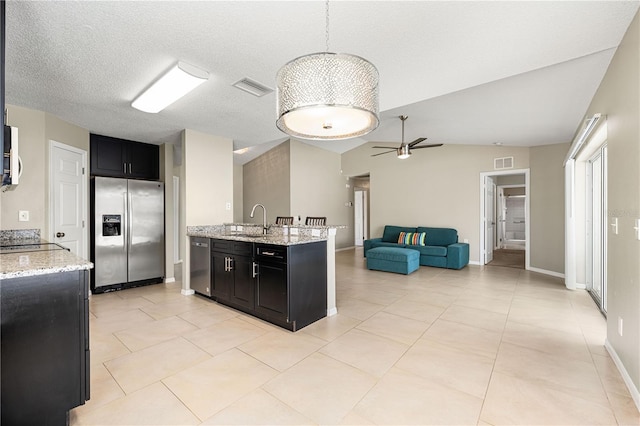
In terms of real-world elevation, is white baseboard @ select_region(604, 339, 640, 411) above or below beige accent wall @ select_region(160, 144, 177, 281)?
below

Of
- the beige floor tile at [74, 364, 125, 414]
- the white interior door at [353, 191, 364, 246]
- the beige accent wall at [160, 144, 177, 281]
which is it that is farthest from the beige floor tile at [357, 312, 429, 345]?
the white interior door at [353, 191, 364, 246]

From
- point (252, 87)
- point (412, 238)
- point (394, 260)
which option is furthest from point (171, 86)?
point (412, 238)

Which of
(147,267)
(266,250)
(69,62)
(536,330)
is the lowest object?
(536,330)

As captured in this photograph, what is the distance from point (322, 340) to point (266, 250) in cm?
105

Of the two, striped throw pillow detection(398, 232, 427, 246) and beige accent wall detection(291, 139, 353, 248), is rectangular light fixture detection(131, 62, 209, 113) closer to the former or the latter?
beige accent wall detection(291, 139, 353, 248)

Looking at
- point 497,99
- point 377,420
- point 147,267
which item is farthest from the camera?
point 147,267

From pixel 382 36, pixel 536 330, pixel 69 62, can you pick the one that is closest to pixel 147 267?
pixel 69 62

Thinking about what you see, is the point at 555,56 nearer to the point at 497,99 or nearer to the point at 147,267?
the point at 497,99

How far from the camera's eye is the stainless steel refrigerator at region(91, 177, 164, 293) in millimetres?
4191

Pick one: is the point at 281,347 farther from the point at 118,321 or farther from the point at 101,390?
the point at 118,321

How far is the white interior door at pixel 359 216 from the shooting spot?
1008 cm

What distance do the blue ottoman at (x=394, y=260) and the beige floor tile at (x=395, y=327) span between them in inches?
89.6

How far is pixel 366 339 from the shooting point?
2.69m

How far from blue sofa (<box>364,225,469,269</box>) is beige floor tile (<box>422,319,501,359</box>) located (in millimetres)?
3169
